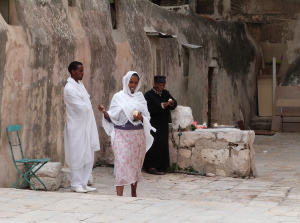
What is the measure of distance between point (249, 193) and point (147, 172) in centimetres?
234

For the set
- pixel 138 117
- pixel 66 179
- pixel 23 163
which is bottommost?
pixel 66 179

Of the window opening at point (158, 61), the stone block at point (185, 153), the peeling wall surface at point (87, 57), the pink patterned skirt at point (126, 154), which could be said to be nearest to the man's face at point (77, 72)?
the peeling wall surface at point (87, 57)

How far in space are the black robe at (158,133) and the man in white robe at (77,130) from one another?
225 centimetres

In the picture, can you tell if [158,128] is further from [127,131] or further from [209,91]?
[209,91]

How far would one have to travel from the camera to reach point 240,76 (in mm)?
20641

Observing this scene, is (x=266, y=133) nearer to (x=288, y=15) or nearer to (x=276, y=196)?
(x=288, y=15)

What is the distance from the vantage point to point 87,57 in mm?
10797

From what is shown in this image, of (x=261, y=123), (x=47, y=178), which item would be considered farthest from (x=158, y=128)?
(x=261, y=123)

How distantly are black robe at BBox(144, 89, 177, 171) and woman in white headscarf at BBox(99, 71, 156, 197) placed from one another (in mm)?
2789

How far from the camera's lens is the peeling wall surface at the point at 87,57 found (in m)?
8.74

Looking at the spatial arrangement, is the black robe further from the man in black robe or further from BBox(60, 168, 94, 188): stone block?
BBox(60, 168, 94, 188): stone block

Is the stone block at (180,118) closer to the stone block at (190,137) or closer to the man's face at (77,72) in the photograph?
the stone block at (190,137)

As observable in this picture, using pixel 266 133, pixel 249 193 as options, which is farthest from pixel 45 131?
pixel 266 133

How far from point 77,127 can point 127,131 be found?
3.12 feet
